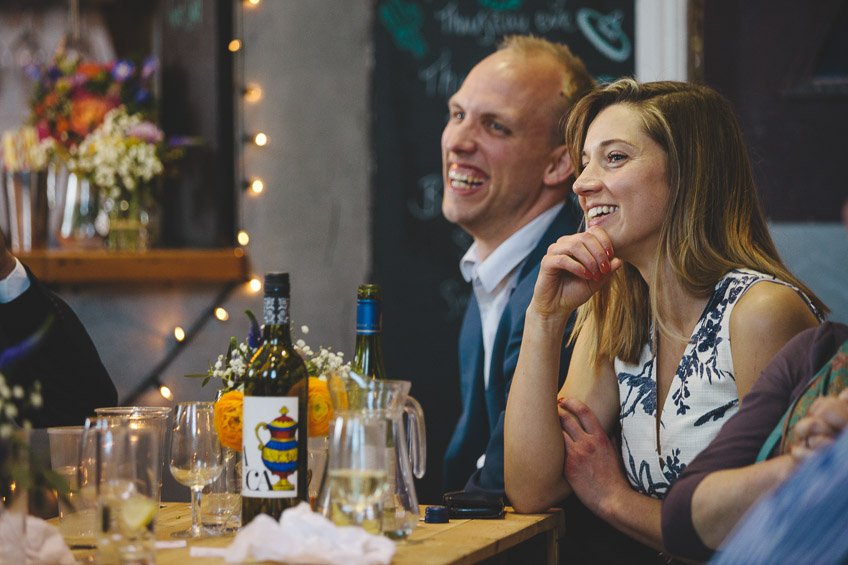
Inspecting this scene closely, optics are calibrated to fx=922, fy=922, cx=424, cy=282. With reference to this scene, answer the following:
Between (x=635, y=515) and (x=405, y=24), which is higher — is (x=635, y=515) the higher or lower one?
the lower one

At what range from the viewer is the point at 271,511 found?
1.14m

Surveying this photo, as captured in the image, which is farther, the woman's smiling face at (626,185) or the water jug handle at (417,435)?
the woman's smiling face at (626,185)

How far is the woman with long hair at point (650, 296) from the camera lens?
1.45 meters

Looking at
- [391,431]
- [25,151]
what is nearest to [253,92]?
[25,151]

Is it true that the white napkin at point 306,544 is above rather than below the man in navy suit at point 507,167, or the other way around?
below

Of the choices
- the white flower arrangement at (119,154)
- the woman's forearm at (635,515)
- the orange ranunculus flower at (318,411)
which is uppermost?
the white flower arrangement at (119,154)

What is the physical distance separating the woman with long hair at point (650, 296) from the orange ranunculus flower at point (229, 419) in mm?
484

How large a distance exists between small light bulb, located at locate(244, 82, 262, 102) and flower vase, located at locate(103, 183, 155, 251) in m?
0.43

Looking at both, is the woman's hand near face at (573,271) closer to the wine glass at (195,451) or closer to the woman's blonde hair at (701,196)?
the woman's blonde hair at (701,196)

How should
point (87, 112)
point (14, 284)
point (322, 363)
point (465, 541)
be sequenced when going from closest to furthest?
1. point (465, 541)
2. point (322, 363)
3. point (14, 284)
4. point (87, 112)

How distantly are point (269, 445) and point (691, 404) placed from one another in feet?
2.28

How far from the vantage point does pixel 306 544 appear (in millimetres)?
1005

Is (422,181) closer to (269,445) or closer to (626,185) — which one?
(626,185)

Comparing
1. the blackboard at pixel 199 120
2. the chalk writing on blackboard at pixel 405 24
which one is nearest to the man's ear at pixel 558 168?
the chalk writing on blackboard at pixel 405 24
